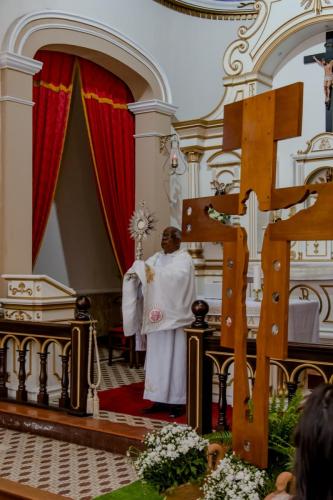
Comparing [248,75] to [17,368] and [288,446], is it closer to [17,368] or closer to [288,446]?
[17,368]

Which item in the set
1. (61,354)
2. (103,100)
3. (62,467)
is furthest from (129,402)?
(103,100)

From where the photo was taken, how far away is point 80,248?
11.1 metres

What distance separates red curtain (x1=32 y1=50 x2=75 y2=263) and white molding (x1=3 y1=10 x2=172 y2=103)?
50cm

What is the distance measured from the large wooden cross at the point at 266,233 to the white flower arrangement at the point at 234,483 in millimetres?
238

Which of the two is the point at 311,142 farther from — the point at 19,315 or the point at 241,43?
the point at 19,315

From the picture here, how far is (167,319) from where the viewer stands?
618cm

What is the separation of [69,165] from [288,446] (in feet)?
26.2

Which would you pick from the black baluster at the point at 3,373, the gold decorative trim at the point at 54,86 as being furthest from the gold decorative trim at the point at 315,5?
the black baluster at the point at 3,373

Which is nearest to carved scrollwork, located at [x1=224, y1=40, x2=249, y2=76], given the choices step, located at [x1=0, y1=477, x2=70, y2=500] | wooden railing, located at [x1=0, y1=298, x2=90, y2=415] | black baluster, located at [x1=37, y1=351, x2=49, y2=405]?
wooden railing, located at [x1=0, y1=298, x2=90, y2=415]

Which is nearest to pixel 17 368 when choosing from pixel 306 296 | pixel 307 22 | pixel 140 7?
pixel 306 296

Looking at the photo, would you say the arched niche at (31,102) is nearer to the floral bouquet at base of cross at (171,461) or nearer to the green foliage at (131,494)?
the green foliage at (131,494)

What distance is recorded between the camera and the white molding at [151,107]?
32.5ft

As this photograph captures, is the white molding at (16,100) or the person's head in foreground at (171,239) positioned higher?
the white molding at (16,100)

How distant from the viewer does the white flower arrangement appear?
2918 millimetres
